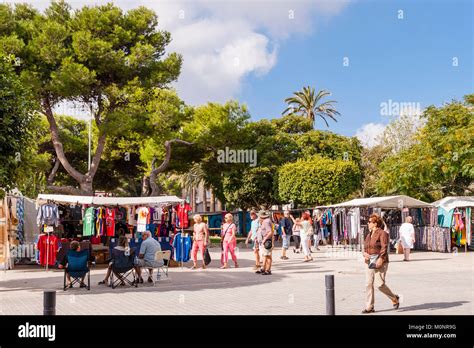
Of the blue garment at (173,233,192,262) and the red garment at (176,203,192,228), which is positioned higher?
the red garment at (176,203,192,228)

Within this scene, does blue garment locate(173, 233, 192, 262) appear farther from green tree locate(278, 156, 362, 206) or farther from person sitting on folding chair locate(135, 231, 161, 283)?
green tree locate(278, 156, 362, 206)

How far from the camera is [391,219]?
28516 mm

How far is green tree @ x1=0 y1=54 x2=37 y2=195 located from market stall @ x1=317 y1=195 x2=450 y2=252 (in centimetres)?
1545

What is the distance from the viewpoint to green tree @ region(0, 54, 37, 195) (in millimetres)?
13078

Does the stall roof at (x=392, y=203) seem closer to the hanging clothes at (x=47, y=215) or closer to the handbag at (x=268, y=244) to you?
the handbag at (x=268, y=244)

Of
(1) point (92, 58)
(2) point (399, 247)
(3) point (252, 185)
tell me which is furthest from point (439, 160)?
(1) point (92, 58)

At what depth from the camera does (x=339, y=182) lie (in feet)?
133

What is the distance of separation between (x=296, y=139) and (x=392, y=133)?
10449mm

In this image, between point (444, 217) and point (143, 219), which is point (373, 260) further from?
point (444, 217)

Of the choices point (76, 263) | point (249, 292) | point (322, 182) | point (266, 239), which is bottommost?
point (249, 292)

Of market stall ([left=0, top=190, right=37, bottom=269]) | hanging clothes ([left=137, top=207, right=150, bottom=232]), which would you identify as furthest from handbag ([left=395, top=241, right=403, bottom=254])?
market stall ([left=0, top=190, right=37, bottom=269])

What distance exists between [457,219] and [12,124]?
1918 centimetres
